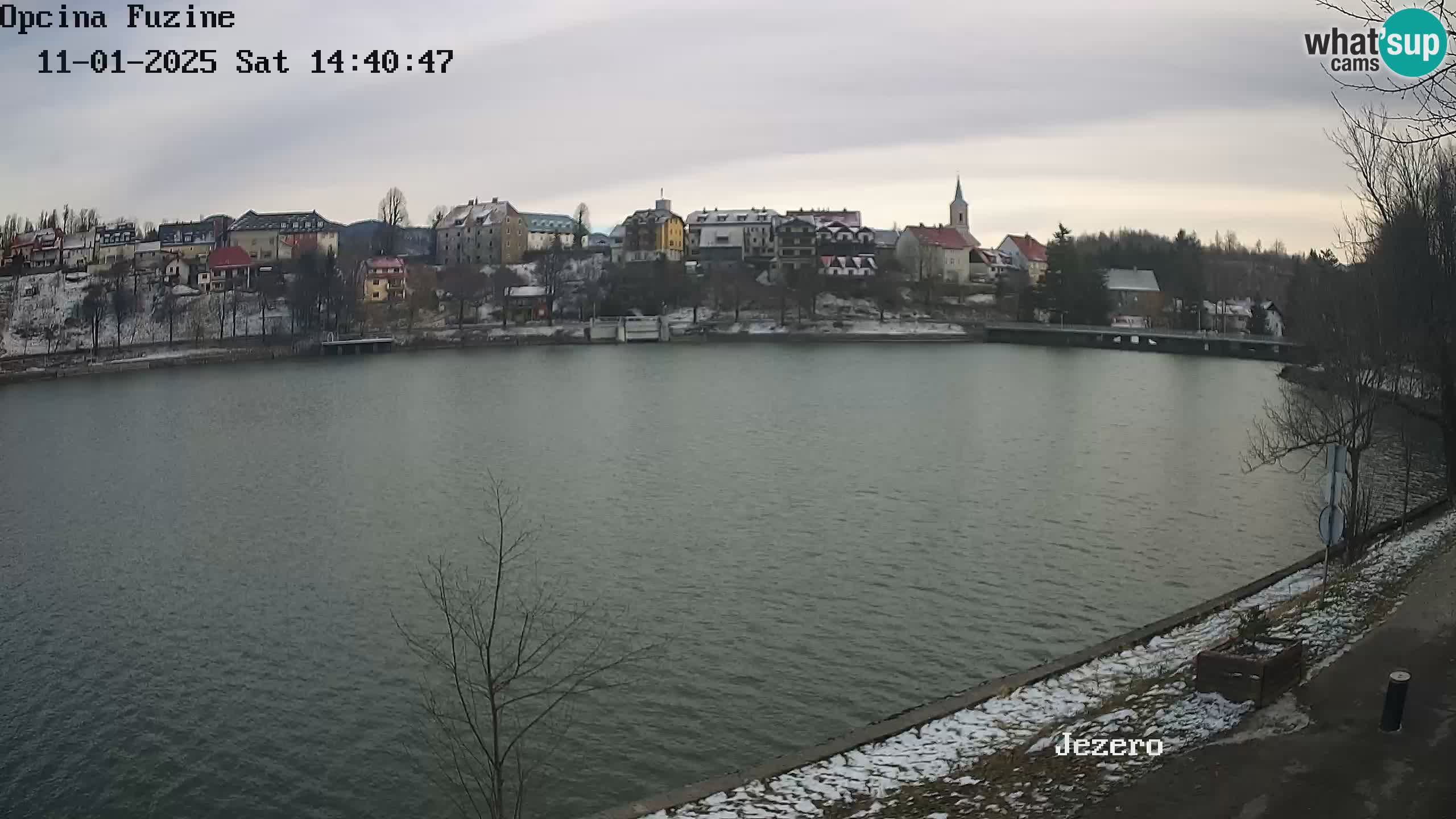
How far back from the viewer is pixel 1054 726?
450 inches

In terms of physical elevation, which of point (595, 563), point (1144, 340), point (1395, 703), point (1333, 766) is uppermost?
point (1144, 340)

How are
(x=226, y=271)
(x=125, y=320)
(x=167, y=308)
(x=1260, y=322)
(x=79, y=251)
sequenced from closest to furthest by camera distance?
(x=1260, y=322) < (x=125, y=320) < (x=167, y=308) < (x=226, y=271) < (x=79, y=251)

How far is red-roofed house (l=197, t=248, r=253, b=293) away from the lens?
103375mm

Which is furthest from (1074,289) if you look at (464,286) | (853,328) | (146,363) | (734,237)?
(146,363)

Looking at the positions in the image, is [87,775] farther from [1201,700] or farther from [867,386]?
[867,386]

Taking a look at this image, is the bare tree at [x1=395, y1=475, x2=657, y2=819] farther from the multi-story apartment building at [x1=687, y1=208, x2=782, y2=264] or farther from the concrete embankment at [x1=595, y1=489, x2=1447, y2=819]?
the multi-story apartment building at [x1=687, y1=208, x2=782, y2=264]

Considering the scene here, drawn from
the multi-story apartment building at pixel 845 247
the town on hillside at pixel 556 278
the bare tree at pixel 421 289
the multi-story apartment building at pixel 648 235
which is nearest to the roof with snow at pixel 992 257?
the town on hillside at pixel 556 278

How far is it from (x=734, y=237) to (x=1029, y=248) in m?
37.5

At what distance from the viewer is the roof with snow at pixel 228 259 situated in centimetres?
10444

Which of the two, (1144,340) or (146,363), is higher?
(1144,340)

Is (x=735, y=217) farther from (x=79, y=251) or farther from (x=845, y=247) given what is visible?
(x=79, y=251)

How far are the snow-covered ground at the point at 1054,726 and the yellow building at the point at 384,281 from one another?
95126 mm

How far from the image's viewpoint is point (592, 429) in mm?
38750

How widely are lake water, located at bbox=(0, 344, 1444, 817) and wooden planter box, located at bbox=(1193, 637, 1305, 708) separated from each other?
4.05 m
